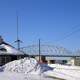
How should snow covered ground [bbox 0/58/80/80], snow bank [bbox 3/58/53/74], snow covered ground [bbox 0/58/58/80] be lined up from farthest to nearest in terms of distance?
snow bank [bbox 3/58/53/74] < snow covered ground [bbox 0/58/58/80] < snow covered ground [bbox 0/58/80/80]

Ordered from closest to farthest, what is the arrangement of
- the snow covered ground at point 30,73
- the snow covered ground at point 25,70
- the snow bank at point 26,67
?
the snow covered ground at point 30,73, the snow covered ground at point 25,70, the snow bank at point 26,67

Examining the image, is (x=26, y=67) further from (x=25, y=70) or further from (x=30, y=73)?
(x=30, y=73)

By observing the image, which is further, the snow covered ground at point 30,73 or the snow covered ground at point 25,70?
the snow covered ground at point 25,70

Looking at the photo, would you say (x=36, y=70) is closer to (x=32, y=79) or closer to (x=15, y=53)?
(x=32, y=79)

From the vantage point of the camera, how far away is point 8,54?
32.2 meters

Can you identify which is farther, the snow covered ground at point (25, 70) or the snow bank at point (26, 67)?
the snow bank at point (26, 67)

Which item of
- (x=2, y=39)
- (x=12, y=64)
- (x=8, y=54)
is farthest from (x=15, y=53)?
(x=12, y=64)

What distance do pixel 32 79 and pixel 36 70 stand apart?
1.12m

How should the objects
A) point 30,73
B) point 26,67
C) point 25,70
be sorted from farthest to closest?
point 26,67
point 25,70
point 30,73

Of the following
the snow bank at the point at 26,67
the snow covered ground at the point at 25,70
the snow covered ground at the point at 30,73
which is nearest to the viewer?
the snow covered ground at the point at 30,73

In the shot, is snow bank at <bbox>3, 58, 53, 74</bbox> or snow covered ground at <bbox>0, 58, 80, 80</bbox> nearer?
snow covered ground at <bbox>0, 58, 80, 80</bbox>

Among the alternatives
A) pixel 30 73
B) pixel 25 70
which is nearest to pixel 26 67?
pixel 25 70

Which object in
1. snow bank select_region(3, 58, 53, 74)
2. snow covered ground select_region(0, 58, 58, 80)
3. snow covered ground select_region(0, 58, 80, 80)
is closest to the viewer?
snow covered ground select_region(0, 58, 80, 80)

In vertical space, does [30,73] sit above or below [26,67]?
below
